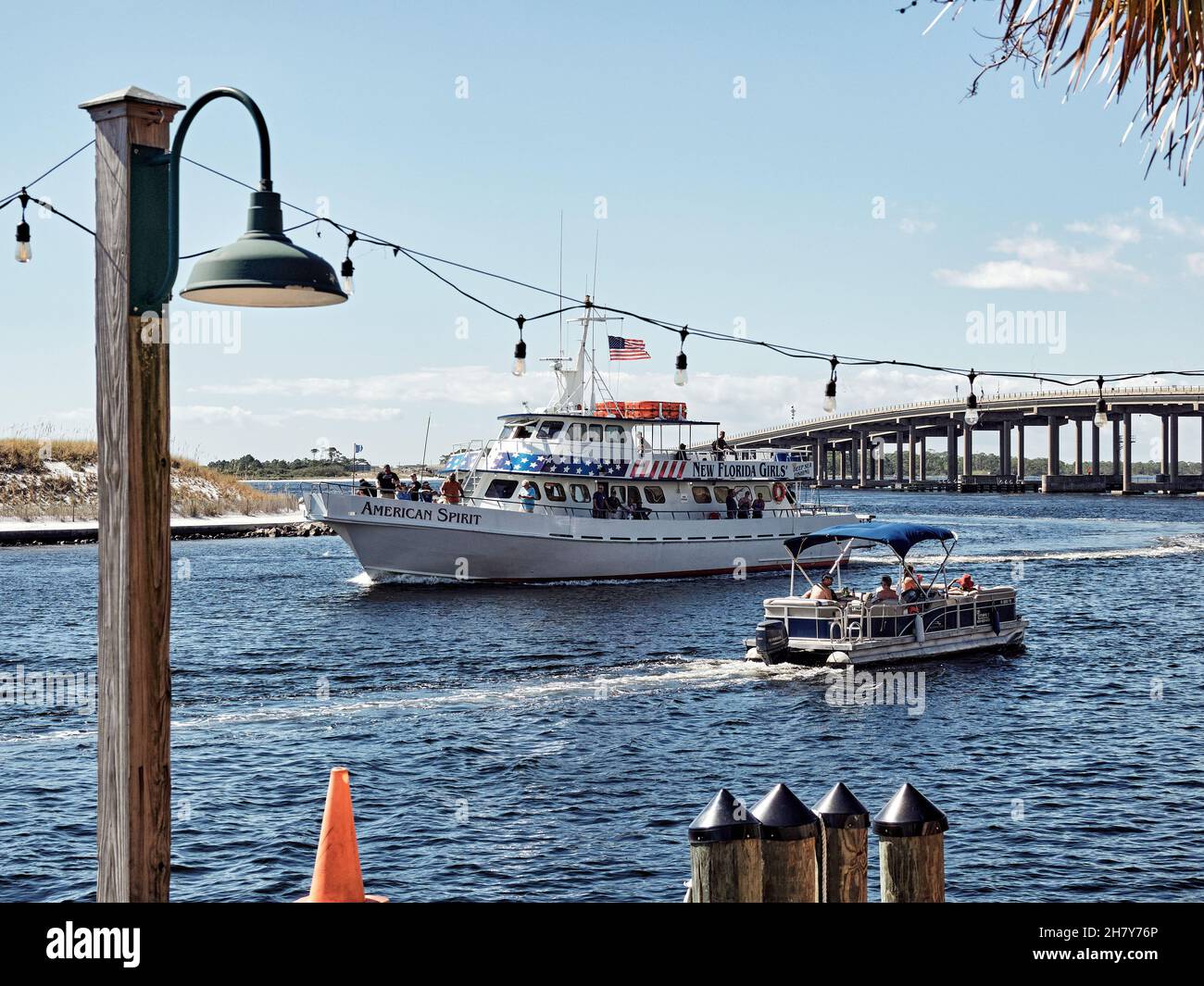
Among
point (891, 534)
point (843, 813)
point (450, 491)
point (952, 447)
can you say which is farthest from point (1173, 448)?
point (843, 813)

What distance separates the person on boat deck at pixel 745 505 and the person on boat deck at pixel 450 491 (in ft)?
44.1

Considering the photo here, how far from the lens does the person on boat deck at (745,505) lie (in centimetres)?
4968

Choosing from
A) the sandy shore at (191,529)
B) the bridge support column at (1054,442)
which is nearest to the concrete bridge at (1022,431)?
the bridge support column at (1054,442)

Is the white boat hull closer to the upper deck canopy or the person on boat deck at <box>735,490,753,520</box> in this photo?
the person on boat deck at <box>735,490,753,520</box>

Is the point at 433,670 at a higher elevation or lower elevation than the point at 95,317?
lower

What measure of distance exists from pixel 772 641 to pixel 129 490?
22032 mm

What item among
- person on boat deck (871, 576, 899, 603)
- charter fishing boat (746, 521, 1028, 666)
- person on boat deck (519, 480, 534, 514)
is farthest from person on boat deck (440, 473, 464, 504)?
person on boat deck (871, 576, 899, 603)

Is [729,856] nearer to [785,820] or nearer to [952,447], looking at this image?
[785,820]

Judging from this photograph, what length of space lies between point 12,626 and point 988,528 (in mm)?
68574

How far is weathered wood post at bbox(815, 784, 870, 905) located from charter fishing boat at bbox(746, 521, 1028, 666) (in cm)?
1985

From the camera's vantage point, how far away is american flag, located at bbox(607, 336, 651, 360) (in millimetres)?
44250
